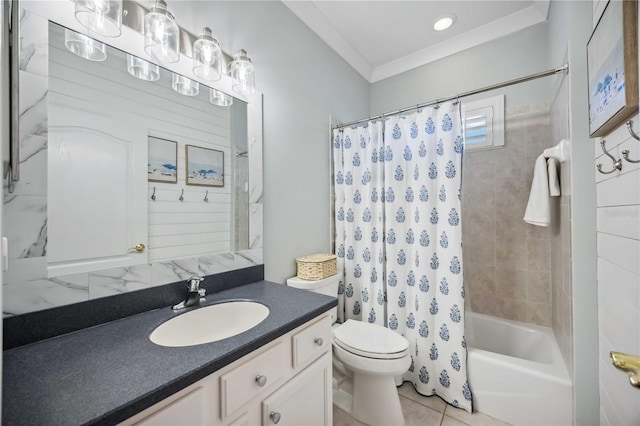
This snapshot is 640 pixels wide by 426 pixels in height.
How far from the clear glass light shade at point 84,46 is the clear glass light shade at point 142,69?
0.28 feet

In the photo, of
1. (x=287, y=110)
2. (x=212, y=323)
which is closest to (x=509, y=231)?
(x=287, y=110)

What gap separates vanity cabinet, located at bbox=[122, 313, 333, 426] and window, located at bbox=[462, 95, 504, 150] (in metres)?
1.97

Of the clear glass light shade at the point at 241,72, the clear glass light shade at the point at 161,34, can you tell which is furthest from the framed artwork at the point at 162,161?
the clear glass light shade at the point at 241,72

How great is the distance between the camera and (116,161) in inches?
41.1

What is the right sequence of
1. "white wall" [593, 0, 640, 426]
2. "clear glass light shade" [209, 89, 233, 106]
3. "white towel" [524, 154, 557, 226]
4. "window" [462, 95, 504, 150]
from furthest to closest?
"window" [462, 95, 504, 150] → "white towel" [524, 154, 557, 226] → "clear glass light shade" [209, 89, 233, 106] → "white wall" [593, 0, 640, 426]

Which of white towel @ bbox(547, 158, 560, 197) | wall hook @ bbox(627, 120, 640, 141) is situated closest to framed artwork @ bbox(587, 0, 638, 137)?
wall hook @ bbox(627, 120, 640, 141)

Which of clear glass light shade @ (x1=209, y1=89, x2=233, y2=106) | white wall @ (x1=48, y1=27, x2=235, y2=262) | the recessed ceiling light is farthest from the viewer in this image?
the recessed ceiling light

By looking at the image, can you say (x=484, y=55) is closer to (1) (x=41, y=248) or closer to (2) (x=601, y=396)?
(2) (x=601, y=396)

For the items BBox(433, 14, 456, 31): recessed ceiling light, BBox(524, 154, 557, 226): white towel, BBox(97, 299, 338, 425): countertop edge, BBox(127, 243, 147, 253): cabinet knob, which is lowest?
BBox(97, 299, 338, 425): countertop edge

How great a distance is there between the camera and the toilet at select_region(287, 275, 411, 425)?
144 centimetres

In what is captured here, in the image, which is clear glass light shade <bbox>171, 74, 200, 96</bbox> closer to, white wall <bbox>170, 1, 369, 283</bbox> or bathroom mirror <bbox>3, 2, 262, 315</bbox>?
bathroom mirror <bbox>3, 2, 262, 315</bbox>

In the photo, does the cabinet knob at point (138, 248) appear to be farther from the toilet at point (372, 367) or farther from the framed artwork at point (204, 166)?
the toilet at point (372, 367)

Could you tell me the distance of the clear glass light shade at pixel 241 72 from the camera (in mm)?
1405

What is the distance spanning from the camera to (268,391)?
0.93m
